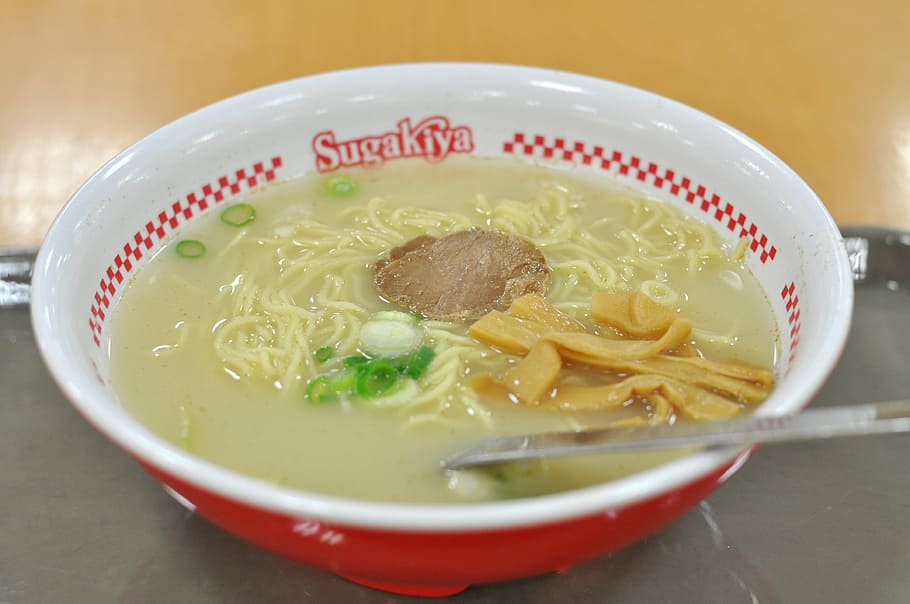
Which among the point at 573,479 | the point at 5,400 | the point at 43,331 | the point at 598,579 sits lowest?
the point at 5,400

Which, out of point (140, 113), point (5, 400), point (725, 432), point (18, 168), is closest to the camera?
point (725, 432)

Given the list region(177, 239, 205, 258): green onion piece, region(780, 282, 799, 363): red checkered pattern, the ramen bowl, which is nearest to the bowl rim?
the ramen bowl

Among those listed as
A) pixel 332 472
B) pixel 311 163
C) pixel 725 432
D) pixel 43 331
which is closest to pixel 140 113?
pixel 311 163

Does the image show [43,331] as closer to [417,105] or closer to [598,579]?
[598,579]

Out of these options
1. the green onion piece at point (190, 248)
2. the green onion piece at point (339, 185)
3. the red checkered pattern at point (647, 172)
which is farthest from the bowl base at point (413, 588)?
the green onion piece at point (339, 185)

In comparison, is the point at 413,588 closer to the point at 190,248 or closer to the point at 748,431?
the point at 748,431

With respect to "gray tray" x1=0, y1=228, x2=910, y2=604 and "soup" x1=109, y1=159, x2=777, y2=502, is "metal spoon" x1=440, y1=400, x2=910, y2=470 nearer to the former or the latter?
"soup" x1=109, y1=159, x2=777, y2=502
